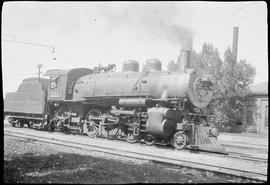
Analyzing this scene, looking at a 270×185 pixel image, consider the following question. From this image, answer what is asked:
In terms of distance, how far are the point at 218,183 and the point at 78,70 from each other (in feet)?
42.1

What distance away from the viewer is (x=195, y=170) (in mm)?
7961

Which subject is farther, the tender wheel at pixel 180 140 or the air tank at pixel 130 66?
the air tank at pixel 130 66

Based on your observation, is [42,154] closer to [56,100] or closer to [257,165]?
[257,165]

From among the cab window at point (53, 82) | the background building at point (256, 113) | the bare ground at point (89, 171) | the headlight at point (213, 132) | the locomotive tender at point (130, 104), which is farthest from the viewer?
the background building at point (256, 113)

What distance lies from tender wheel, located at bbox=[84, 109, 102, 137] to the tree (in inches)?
654

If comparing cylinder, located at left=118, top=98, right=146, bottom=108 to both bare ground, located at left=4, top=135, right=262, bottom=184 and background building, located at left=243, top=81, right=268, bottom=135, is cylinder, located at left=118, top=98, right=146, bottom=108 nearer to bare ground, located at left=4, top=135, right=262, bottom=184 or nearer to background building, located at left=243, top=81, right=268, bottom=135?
bare ground, located at left=4, top=135, right=262, bottom=184

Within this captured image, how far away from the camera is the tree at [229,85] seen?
30.3m

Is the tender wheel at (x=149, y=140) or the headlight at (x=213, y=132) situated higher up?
the headlight at (x=213, y=132)

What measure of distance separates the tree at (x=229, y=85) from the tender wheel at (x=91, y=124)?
54.5 ft

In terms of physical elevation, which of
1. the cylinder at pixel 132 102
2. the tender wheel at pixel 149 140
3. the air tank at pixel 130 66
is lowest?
the tender wheel at pixel 149 140

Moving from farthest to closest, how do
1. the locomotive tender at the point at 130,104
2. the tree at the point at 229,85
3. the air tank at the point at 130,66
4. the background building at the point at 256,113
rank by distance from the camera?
the background building at the point at 256,113 → the tree at the point at 229,85 → the air tank at the point at 130,66 → the locomotive tender at the point at 130,104

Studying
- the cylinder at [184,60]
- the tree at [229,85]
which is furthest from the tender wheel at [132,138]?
the tree at [229,85]

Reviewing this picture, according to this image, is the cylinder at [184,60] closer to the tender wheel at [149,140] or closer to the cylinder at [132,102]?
the cylinder at [132,102]

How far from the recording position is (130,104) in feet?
44.7
